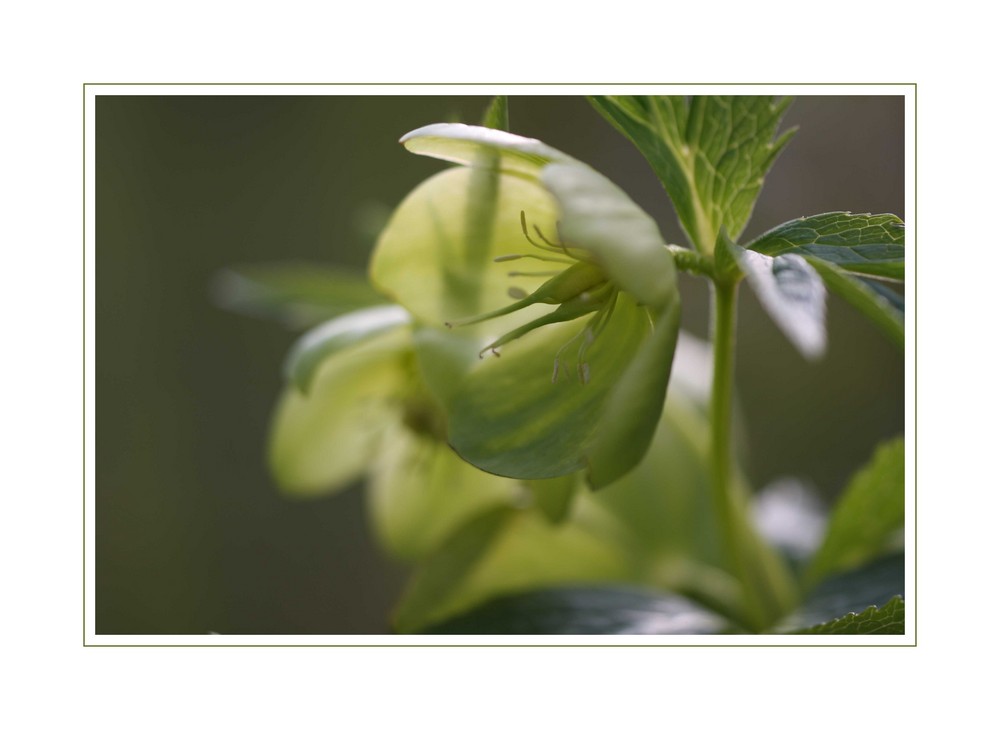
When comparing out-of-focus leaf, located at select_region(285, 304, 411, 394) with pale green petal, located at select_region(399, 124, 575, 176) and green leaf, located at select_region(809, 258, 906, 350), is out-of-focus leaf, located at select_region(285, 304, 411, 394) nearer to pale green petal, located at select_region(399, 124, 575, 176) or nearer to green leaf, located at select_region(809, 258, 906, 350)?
pale green petal, located at select_region(399, 124, 575, 176)

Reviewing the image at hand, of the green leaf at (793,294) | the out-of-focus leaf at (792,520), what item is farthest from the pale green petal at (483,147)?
the out-of-focus leaf at (792,520)

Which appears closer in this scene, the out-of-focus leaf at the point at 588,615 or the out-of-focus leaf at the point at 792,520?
the out-of-focus leaf at the point at 588,615

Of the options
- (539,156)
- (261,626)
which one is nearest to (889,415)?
(261,626)

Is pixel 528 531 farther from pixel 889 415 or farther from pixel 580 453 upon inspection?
pixel 889 415

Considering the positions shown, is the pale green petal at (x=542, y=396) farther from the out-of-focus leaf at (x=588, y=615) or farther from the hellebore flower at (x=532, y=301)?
the out-of-focus leaf at (x=588, y=615)

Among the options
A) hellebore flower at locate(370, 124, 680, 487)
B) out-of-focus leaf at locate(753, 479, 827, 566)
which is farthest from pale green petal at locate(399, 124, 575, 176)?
out-of-focus leaf at locate(753, 479, 827, 566)
